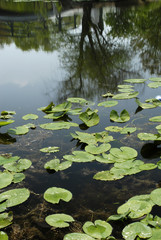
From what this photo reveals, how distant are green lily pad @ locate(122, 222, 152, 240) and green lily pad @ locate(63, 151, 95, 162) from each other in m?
0.53

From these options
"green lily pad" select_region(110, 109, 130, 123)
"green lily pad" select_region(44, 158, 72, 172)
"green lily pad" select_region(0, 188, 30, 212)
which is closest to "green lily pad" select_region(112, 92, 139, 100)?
"green lily pad" select_region(110, 109, 130, 123)

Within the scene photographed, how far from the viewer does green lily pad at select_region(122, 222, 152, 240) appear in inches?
39.0

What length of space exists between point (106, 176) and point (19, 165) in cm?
50

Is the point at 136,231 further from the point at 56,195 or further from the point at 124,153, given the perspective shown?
the point at 124,153

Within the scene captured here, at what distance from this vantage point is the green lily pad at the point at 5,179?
1323mm

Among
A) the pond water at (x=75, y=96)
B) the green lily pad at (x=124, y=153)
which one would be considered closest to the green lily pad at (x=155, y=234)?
the pond water at (x=75, y=96)

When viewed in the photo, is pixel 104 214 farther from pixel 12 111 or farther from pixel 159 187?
pixel 12 111

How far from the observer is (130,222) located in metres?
1.09

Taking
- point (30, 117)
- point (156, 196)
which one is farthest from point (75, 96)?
point (156, 196)

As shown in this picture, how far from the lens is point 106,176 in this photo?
1.37 metres

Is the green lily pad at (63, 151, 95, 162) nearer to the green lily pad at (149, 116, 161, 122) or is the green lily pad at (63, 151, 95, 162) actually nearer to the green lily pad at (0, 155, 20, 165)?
the green lily pad at (0, 155, 20, 165)

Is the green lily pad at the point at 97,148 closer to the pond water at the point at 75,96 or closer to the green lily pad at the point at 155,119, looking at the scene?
the pond water at the point at 75,96

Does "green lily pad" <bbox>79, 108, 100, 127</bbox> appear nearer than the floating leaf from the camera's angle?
No

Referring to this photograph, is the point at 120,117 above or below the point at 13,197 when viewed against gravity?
above
